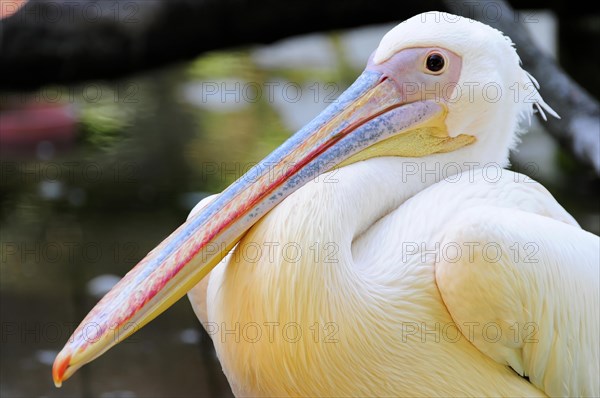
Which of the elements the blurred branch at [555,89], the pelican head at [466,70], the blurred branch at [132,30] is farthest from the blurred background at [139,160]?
the pelican head at [466,70]

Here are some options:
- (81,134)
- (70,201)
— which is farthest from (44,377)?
(81,134)

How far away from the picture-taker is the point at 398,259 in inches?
84.3

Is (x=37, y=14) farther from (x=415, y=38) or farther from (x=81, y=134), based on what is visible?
(x=415, y=38)

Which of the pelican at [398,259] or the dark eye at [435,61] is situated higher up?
the dark eye at [435,61]

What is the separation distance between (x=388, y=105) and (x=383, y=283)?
39cm

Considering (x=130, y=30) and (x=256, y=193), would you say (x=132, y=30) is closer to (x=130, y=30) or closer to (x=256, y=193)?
(x=130, y=30)

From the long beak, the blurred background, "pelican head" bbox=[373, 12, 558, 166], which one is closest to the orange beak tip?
the long beak

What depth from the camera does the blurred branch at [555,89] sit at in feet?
11.5

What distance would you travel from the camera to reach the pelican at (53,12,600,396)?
2047 millimetres

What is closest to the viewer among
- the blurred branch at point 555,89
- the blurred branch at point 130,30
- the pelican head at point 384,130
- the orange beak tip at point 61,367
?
the orange beak tip at point 61,367

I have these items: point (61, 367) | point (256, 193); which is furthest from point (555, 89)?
point (61, 367)

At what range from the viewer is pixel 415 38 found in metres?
2.18

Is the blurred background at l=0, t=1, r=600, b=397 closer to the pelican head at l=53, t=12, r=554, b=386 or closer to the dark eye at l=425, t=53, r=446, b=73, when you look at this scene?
the pelican head at l=53, t=12, r=554, b=386

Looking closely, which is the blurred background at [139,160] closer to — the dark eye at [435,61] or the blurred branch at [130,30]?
the blurred branch at [130,30]
